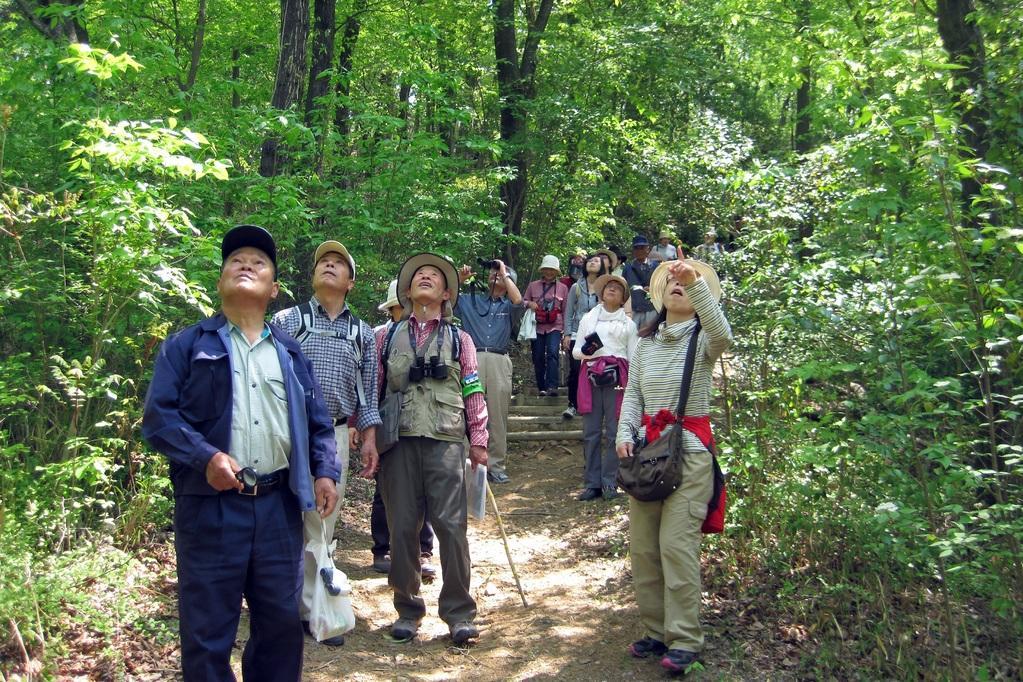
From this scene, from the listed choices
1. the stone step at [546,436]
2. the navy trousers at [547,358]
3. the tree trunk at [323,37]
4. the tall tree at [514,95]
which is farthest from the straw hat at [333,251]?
the tall tree at [514,95]

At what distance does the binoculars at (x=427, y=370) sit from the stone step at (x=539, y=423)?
272 inches

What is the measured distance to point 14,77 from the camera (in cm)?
697

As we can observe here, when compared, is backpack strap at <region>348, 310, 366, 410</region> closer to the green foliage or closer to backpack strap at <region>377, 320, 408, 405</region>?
backpack strap at <region>377, 320, 408, 405</region>

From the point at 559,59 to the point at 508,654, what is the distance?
40.9 ft

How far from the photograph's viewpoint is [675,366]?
18.1 feet

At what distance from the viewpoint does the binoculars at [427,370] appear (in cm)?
584

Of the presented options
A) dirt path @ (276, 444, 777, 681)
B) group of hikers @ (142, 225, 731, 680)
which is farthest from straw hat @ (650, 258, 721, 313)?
dirt path @ (276, 444, 777, 681)

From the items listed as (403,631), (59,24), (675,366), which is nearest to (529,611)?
(403,631)

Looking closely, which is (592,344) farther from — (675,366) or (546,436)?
(675,366)

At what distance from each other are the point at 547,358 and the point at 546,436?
4.72 feet

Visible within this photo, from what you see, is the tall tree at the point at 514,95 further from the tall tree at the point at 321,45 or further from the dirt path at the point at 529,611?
the dirt path at the point at 529,611

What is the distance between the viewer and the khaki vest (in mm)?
5781

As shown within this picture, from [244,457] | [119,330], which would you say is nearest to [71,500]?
[119,330]

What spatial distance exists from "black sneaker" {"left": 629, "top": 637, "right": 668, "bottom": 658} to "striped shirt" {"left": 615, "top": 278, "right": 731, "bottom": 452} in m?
1.22
